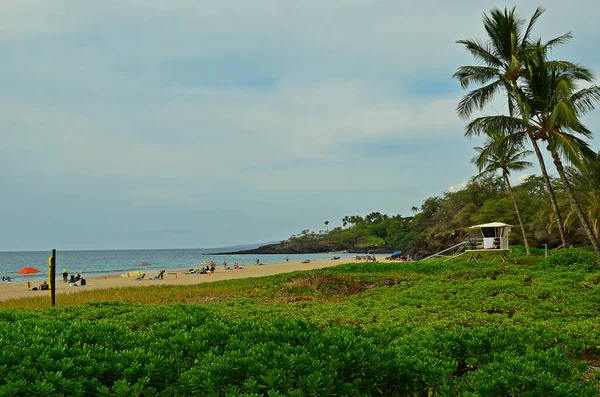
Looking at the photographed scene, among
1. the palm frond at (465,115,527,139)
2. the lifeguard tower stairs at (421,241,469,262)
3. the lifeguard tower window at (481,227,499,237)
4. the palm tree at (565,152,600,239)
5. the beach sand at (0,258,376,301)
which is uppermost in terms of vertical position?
the palm frond at (465,115,527,139)

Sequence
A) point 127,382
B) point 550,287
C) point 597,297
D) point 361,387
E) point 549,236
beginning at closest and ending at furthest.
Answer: point 127,382, point 361,387, point 597,297, point 550,287, point 549,236

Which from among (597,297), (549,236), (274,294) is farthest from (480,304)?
(549,236)

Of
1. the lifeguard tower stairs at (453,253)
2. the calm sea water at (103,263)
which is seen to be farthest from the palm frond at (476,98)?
the calm sea water at (103,263)

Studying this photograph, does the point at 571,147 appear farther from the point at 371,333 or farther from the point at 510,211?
the point at 510,211

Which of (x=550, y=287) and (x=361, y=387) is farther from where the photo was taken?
(x=550, y=287)

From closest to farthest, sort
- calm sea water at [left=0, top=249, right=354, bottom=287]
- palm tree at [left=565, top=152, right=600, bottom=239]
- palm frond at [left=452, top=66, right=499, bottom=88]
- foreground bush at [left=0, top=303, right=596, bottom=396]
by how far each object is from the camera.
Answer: foreground bush at [left=0, top=303, right=596, bottom=396], palm frond at [left=452, top=66, right=499, bottom=88], palm tree at [left=565, top=152, right=600, bottom=239], calm sea water at [left=0, top=249, right=354, bottom=287]

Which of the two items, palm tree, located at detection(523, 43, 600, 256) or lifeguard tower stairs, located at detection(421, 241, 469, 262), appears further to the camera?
lifeguard tower stairs, located at detection(421, 241, 469, 262)

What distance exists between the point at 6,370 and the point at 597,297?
9678 mm

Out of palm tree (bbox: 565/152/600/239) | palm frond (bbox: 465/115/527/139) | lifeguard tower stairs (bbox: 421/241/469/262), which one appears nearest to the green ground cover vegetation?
palm frond (bbox: 465/115/527/139)

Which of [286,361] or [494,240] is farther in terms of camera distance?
[494,240]

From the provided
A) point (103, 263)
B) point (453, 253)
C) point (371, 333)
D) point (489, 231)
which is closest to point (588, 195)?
point (489, 231)

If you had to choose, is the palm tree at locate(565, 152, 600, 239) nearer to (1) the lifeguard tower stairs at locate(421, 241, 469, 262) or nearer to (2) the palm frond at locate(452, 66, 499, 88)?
(1) the lifeguard tower stairs at locate(421, 241, 469, 262)

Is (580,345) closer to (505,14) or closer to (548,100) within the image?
(548,100)

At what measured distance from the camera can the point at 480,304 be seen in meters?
9.16
